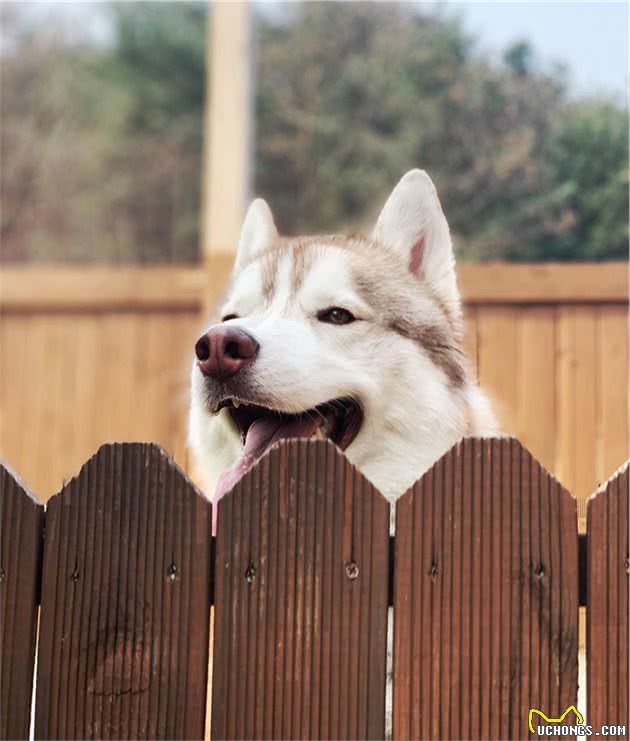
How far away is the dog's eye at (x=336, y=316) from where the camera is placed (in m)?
2.32

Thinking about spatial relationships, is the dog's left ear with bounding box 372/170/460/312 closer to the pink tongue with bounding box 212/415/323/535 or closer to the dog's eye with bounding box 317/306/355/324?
the dog's eye with bounding box 317/306/355/324

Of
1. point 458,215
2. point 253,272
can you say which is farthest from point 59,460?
point 253,272

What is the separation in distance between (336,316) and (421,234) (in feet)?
1.17

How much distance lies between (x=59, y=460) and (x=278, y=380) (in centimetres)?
406

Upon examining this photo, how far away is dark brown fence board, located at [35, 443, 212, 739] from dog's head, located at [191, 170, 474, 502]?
368 millimetres

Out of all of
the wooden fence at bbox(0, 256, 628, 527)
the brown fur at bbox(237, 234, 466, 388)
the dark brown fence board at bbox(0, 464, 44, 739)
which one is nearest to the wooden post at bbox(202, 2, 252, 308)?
the wooden fence at bbox(0, 256, 628, 527)

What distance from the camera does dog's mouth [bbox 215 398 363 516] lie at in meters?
2.10

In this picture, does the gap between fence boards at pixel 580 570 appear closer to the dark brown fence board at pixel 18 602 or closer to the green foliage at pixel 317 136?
the dark brown fence board at pixel 18 602

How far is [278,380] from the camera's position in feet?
6.65

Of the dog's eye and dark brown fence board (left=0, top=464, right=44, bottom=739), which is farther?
the dog's eye

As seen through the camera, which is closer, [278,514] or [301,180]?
[278,514]

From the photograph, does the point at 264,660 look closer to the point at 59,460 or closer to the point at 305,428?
the point at 305,428

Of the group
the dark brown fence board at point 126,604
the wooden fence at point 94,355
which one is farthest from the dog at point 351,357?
the wooden fence at point 94,355

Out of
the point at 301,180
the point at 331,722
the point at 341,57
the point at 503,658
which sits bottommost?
the point at 331,722
